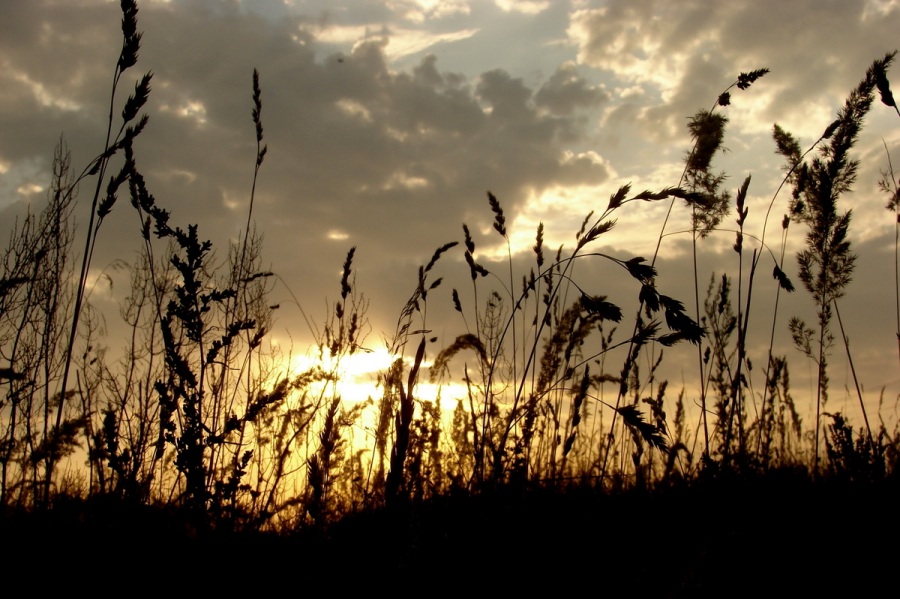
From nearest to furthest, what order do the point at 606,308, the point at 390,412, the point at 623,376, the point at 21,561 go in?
the point at 21,561 → the point at 606,308 → the point at 390,412 → the point at 623,376

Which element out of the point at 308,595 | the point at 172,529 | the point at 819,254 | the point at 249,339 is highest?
the point at 819,254

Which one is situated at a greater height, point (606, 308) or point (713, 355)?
point (713, 355)

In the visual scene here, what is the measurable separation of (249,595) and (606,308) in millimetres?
1430

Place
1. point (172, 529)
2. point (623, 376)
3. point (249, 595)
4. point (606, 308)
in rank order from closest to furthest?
point (249, 595), point (172, 529), point (606, 308), point (623, 376)

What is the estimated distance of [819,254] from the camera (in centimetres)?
418

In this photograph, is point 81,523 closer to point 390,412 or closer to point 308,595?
point 308,595

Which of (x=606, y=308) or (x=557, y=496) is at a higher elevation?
(x=606, y=308)

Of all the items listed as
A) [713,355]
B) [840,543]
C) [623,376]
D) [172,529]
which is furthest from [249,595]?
[713,355]

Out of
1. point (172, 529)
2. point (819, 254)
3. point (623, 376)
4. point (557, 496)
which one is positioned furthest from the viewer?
point (819, 254)

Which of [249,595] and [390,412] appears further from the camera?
[390,412]

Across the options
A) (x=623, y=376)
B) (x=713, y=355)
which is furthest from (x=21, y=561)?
(x=713, y=355)

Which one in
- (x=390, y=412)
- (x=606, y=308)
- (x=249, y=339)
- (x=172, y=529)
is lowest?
(x=172, y=529)

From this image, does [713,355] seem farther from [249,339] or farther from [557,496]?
[249,339]

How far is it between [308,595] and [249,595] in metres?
0.16
